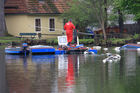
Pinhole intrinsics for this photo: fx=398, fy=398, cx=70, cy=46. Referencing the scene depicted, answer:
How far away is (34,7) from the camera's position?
2194 inches

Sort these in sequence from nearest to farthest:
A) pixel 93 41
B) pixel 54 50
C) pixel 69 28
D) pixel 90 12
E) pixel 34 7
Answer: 1. pixel 54 50
2. pixel 69 28
3. pixel 93 41
4. pixel 90 12
5. pixel 34 7

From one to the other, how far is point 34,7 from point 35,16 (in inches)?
49.7

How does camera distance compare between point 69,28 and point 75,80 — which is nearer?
point 75,80

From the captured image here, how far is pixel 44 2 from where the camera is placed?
187ft

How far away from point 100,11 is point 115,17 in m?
3.14

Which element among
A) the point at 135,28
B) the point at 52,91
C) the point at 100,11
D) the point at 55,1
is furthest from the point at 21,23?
the point at 52,91

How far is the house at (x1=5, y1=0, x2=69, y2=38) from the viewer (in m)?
55.0

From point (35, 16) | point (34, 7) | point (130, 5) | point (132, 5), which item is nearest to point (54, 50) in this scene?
point (132, 5)

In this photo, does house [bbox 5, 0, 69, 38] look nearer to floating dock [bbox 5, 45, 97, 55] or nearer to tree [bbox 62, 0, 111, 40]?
tree [bbox 62, 0, 111, 40]

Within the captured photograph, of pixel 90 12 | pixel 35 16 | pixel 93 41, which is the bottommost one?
pixel 93 41

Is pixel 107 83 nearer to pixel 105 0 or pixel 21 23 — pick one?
pixel 105 0

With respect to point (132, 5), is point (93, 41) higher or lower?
lower

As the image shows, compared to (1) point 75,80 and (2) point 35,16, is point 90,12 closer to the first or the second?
(2) point 35,16

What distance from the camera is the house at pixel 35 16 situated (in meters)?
55.0
